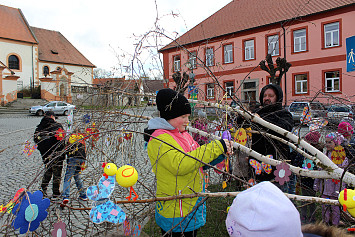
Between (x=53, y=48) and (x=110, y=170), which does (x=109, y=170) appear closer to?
(x=110, y=170)

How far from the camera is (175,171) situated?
1481 millimetres

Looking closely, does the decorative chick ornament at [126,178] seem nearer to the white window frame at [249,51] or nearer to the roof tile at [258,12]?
the roof tile at [258,12]

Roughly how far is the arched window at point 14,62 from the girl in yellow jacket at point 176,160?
1352 inches

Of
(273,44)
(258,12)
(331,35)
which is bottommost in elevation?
(273,44)

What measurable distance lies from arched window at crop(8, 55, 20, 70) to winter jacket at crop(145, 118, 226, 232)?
34.4 m

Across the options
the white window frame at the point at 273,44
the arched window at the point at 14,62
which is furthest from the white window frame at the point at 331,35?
the arched window at the point at 14,62

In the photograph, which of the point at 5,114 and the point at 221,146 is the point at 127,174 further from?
the point at 5,114

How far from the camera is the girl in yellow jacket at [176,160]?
1.46 meters

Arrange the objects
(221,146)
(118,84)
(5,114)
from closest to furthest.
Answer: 1. (221,146)
2. (118,84)
3. (5,114)

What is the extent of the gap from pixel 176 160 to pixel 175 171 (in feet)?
0.23

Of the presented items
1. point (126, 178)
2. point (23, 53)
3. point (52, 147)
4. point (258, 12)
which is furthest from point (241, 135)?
point (23, 53)

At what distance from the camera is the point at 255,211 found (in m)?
0.92

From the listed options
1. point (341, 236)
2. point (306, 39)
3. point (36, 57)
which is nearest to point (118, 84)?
point (341, 236)

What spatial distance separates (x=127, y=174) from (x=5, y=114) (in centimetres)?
2370
